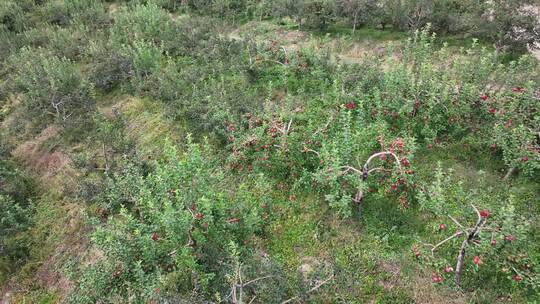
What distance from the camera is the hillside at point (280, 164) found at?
235 inches

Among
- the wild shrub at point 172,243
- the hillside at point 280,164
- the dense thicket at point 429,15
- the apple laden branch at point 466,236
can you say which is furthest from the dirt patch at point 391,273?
the dense thicket at point 429,15

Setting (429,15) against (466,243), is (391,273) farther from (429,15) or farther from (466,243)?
(429,15)

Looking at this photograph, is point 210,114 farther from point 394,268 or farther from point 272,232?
point 394,268

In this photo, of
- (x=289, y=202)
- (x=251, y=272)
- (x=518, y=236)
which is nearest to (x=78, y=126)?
(x=289, y=202)

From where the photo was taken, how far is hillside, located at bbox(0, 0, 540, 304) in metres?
5.97

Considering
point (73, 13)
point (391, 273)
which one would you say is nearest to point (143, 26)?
point (73, 13)

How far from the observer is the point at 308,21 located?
13148mm

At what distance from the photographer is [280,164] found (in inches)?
312

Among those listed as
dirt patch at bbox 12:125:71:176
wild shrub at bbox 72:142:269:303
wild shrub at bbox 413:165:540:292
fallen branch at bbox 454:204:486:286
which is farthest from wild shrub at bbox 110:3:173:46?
fallen branch at bbox 454:204:486:286

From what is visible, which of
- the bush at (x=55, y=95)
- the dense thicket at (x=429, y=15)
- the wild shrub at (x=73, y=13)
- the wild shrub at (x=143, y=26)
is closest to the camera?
the dense thicket at (x=429, y=15)

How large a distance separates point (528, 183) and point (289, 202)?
4.37 m

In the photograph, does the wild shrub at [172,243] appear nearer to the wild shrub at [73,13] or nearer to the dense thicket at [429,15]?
the dense thicket at [429,15]

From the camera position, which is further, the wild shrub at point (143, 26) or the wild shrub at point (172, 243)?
the wild shrub at point (143, 26)

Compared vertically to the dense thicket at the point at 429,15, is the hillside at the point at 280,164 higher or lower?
lower
